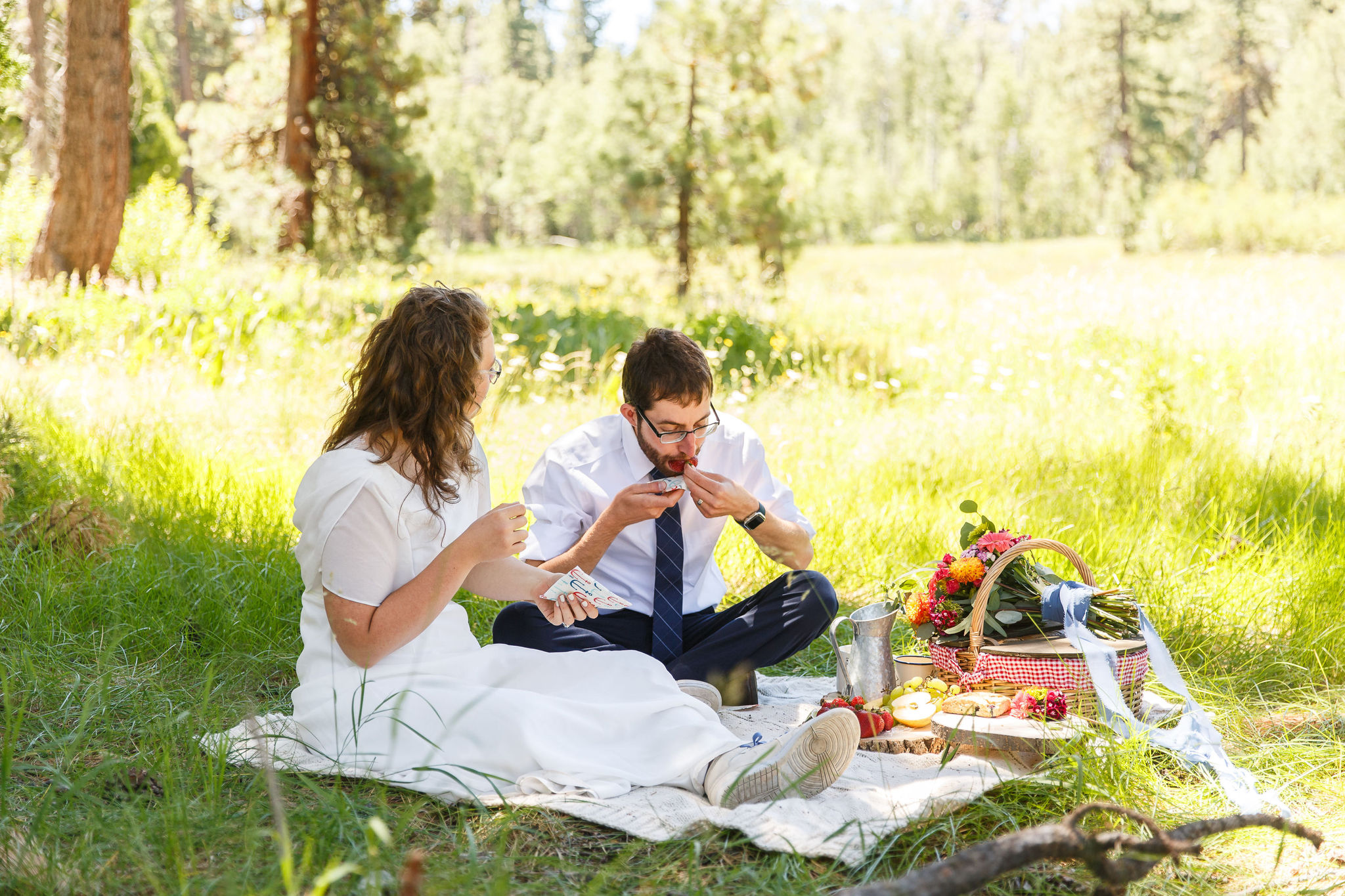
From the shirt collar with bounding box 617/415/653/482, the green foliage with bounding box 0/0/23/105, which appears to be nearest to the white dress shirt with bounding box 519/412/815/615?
the shirt collar with bounding box 617/415/653/482

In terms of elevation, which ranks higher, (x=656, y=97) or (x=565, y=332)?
(x=656, y=97)

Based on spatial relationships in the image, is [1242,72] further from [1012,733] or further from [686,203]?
[1012,733]

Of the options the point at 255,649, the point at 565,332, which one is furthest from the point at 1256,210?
the point at 255,649

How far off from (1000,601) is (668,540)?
1.00 metres

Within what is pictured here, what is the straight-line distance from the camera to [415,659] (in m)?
2.61

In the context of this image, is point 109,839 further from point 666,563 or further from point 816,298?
point 816,298

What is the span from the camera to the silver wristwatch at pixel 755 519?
3012mm

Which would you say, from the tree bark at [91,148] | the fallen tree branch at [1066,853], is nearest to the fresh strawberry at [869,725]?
the fallen tree branch at [1066,853]

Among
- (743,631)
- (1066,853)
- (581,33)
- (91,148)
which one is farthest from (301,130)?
(581,33)

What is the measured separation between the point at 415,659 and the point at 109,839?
2.48 ft

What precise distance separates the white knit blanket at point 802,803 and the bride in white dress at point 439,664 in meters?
0.04

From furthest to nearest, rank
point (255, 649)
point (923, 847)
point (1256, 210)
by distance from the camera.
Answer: point (1256, 210) → point (255, 649) → point (923, 847)

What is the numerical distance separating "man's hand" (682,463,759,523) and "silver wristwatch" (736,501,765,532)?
0.06m

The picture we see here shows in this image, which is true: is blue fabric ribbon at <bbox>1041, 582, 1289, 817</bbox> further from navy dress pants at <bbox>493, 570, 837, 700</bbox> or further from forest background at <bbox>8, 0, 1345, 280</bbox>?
forest background at <bbox>8, 0, 1345, 280</bbox>
